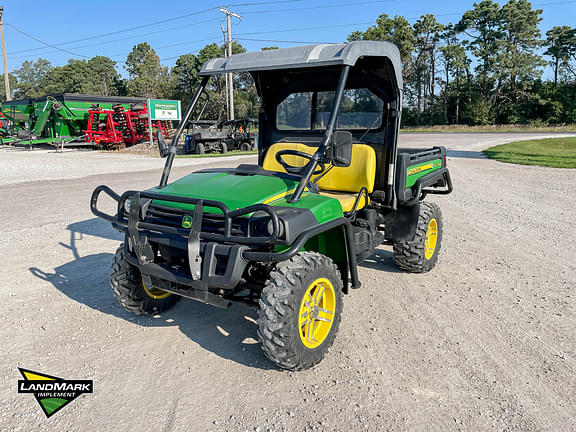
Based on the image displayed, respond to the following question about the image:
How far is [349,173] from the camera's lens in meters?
4.44

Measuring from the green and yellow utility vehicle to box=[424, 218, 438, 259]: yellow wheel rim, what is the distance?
11.3 inches

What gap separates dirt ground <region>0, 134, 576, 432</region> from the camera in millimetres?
2674

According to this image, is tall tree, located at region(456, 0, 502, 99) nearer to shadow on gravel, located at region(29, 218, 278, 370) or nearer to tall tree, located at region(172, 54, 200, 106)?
tall tree, located at region(172, 54, 200, 106)

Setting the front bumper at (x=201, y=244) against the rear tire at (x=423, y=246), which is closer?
the front bumper at (x=201, y=244)

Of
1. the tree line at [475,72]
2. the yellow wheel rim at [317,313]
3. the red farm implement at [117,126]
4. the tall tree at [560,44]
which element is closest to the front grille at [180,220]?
the yellow wheel rim at [317,313]

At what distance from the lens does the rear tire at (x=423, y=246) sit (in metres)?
4.91

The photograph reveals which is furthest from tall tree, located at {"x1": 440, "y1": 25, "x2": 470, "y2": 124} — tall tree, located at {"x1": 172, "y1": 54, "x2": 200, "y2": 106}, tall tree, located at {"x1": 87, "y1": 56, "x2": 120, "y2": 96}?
tall tree, located at {"x1": 87, "y1": 56, "x2": 120, "y2": 96}

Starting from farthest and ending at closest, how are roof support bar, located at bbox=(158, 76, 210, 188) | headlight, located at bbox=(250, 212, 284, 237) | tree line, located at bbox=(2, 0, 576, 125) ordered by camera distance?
tree line, located at bbox=(2, 0, 576, 125), roof support bar, located at bbox=(158, 76, 210, 188), headlight, located at bbox=(250, 212, 284, 237)

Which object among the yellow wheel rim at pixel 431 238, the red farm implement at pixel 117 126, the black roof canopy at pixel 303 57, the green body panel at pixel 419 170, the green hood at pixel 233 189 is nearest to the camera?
the green hood at pixel 233 189

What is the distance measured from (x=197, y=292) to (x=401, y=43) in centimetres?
5512

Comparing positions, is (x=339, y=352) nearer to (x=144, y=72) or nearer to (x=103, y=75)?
(x=144, y=72)

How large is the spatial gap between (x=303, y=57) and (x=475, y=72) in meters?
55.6

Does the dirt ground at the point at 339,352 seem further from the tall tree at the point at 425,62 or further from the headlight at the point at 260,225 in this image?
the tall tree at the point at 425,62

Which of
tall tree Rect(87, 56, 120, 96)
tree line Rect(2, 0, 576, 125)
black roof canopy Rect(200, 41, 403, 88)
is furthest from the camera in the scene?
tall tree Rect(87, 56, 120, 96)
